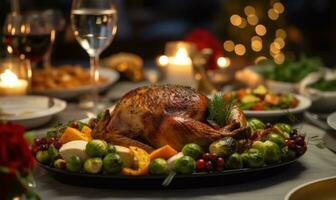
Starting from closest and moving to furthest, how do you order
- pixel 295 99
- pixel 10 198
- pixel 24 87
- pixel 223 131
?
pixel 10 198 < pixel 223 131 < pixel 295 99 < pixel 24 87

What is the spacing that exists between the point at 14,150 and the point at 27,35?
1.07 meters

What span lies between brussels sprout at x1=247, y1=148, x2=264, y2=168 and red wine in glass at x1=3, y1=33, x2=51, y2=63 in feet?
3.24

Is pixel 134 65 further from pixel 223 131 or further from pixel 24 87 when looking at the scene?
pixel 223 131

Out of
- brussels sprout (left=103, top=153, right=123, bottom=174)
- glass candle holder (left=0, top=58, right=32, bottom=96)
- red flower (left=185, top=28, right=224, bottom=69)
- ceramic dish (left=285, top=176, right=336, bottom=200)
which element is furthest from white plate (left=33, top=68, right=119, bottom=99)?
ceramic dish (left=285, top=176, right=336, bottom=200)

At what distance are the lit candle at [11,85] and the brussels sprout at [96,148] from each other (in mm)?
1029

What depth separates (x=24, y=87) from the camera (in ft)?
7.45

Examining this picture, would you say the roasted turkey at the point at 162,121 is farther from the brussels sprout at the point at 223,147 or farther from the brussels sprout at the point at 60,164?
the brussels sprout at the point at 60,164

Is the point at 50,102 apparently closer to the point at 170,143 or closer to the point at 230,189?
the point at 170,143

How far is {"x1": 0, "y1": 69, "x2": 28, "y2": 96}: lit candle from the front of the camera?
2.25m

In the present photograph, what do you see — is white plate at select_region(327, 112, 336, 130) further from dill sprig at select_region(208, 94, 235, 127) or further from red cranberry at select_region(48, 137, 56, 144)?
red cranberry at select_region(48, 137, 56, 144)

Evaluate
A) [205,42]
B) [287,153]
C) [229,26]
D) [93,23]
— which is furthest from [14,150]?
[229,26]

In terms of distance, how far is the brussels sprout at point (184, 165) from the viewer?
4.15 ft

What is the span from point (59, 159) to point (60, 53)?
4.74 m

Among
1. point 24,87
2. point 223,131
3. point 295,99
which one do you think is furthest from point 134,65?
point 223,131
